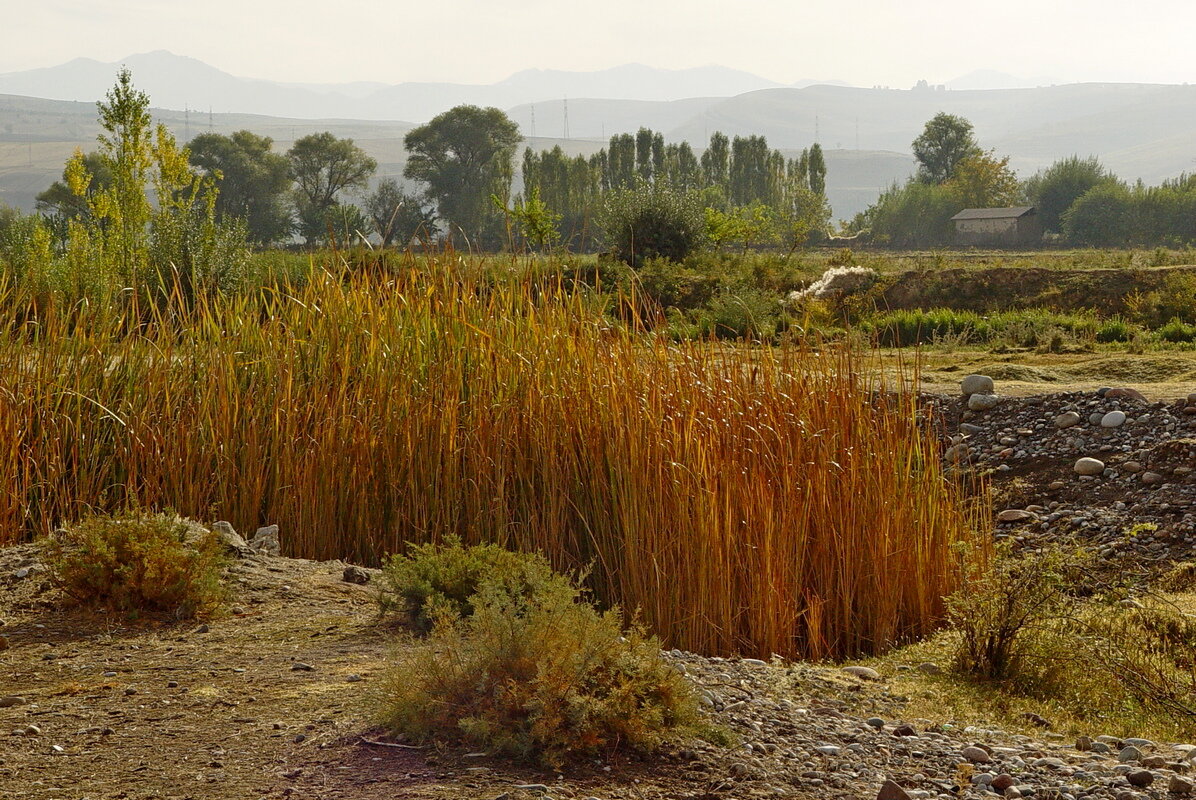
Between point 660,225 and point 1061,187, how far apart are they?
40.1 meters

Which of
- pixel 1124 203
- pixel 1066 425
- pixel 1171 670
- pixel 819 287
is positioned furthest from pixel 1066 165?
pixel 1171 670

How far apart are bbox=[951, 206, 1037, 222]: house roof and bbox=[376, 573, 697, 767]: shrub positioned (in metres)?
49.5

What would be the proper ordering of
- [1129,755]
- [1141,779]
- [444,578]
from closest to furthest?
[1141,779]
[1129,755]
[444,578]

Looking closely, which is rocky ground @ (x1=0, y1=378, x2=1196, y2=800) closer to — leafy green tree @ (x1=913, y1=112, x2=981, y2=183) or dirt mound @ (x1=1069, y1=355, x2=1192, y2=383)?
dirt mound @ (x1=1069, y1=355, x2=1192, y2=383)

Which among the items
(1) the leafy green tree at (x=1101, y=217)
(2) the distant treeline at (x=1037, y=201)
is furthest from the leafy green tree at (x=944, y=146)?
(1) the leafy green tree at (x=1101, y=217)

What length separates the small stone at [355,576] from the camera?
3521 mm

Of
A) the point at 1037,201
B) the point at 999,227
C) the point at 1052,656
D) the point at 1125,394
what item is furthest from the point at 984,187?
the point at 1052,656

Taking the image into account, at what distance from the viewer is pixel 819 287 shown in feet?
47.0

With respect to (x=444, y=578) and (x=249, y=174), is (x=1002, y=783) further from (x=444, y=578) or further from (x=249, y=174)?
(x=249, y=174)

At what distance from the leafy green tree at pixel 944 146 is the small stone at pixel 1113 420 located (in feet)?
191

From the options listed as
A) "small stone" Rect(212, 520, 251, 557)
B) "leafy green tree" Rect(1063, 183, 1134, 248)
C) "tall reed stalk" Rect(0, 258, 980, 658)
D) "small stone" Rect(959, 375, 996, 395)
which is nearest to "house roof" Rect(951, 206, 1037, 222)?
"leafy green tree" Rect(1063, 183, 1134, 248)

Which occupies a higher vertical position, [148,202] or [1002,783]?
[148,202]

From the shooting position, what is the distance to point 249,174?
58125 mm

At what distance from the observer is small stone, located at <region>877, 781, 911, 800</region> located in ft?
6.12
